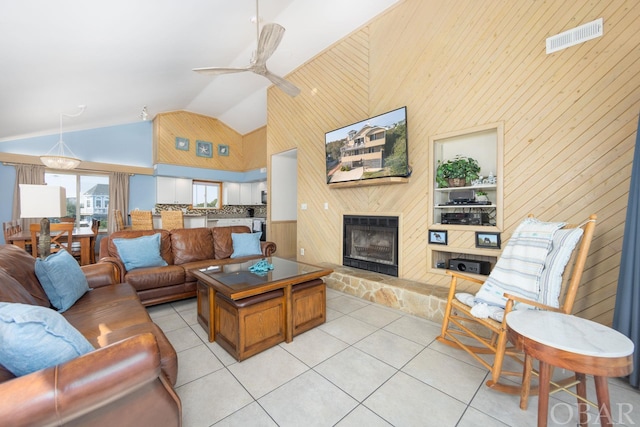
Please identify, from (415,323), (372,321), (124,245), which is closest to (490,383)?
(415,323)

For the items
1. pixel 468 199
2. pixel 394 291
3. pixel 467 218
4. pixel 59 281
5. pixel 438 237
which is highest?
pixel 468 199

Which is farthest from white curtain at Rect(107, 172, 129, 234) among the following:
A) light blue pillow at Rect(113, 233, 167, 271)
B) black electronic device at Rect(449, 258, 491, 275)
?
black electronic device at Rect(449, 258, 491, 275)

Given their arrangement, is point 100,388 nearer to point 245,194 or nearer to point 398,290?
point 398,290

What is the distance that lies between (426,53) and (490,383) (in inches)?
137

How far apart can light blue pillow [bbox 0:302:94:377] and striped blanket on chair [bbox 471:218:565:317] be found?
2339mm

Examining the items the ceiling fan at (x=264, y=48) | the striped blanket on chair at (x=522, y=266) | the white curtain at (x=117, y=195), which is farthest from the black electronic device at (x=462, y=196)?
the white curtain at (x=117, y=195)

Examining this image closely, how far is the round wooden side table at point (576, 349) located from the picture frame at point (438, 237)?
1.61 meters

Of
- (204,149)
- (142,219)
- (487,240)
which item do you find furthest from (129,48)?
(487,240)

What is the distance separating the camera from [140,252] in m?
3.26

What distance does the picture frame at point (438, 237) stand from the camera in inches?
120

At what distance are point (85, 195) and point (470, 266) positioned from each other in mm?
8504

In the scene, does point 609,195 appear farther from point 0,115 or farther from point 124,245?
point 0,115

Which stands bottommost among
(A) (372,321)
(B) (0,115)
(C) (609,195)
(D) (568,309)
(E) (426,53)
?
(A) (372,321)

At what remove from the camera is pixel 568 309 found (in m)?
1.62
